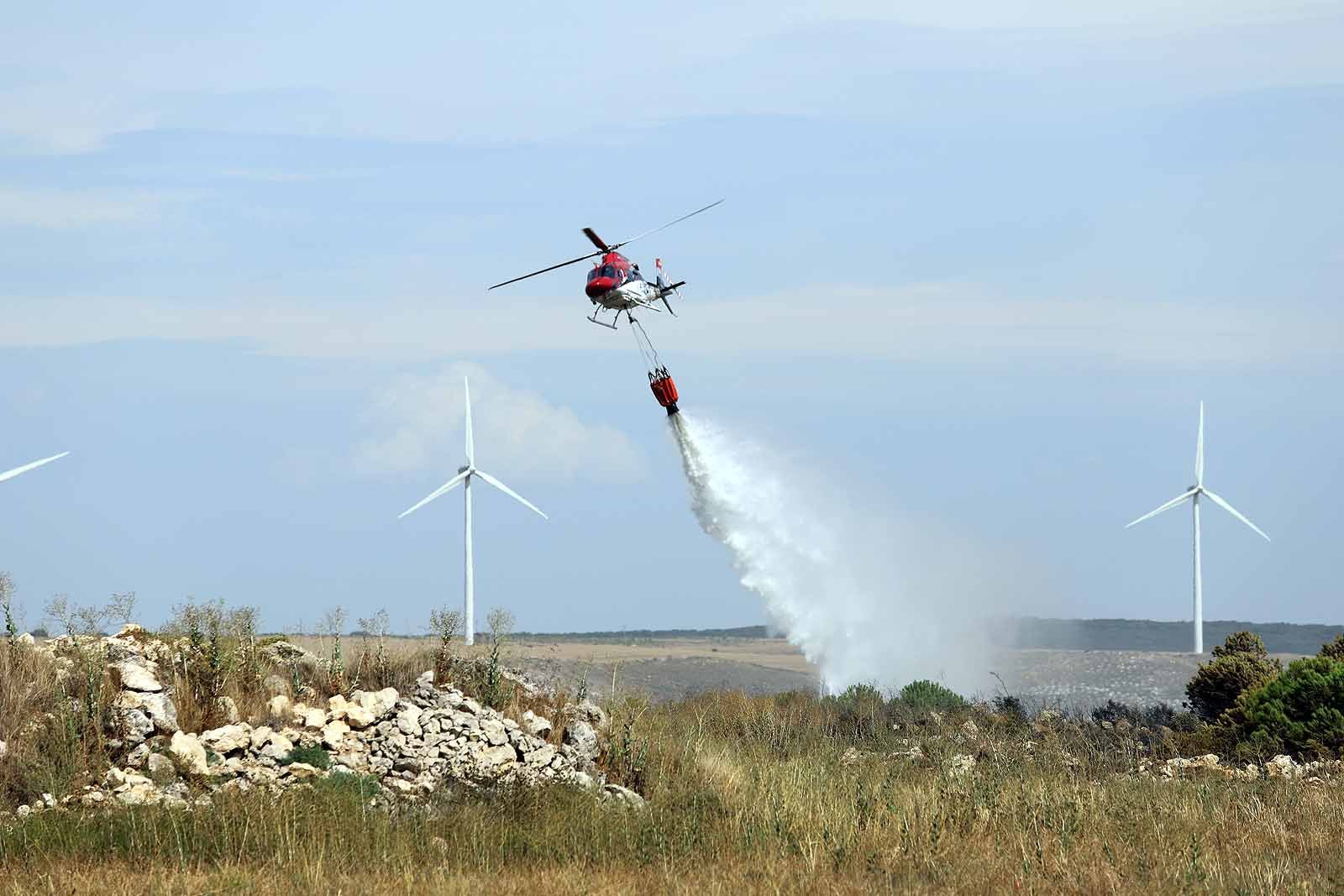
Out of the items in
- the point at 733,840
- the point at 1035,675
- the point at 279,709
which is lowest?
the point at 1035,675

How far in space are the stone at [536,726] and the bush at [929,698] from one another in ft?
71.1

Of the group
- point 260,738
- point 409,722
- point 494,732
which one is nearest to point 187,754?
point 260,738

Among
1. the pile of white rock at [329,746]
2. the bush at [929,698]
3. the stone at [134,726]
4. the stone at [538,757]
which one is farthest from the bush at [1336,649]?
the stone at [134,726]

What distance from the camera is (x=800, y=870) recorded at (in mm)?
18266

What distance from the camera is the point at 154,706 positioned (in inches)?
898

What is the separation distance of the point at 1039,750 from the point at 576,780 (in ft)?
47.5

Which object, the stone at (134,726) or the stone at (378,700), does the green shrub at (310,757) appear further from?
the stone at (134,726)

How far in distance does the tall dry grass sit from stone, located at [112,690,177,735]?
3.07m

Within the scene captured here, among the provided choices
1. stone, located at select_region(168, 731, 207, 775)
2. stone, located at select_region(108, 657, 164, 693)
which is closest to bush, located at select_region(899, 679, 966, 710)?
stone, located at select_region(108, 657, 164, 693)

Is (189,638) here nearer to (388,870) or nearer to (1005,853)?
(388,870)

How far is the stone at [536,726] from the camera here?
25.2 m

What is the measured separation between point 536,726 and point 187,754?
5705 millimetres

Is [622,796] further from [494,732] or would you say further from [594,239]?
[594,239]

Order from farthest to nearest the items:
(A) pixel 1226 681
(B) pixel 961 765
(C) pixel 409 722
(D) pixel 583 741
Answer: (A) pixel 1226 681 → (B) pixel 961 765 → (D) pixel 583 741 → (C) pixel 409 722
